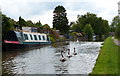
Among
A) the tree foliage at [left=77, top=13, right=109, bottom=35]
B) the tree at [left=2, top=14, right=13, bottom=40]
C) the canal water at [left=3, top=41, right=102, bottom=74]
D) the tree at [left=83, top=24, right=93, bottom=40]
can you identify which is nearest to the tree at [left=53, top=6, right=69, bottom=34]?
the tree at [left=83, top=24, right=93, bottom=40]

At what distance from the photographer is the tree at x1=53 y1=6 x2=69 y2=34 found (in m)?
97.9

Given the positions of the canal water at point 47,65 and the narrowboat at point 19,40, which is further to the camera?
the narrowboat at point 19,40

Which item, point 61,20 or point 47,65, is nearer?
point 47,65

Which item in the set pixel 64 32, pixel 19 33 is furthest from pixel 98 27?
pixel 19 33

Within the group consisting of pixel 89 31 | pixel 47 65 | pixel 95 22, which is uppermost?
pixel 95 22

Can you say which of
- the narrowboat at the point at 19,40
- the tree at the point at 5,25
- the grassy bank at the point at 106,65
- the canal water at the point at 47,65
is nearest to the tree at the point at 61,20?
the narrowboat at the point at 19,40

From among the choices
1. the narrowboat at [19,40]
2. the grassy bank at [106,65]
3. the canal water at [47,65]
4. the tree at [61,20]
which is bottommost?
the canal water at [47,65]

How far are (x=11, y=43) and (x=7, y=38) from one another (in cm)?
275

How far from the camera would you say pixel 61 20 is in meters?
98.8

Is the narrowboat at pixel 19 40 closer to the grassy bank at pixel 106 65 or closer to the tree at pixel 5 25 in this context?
the tree at pixel 5 25

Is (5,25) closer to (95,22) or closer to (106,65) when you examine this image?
(106,65)

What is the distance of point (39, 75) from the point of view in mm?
14781

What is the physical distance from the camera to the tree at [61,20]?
321ft

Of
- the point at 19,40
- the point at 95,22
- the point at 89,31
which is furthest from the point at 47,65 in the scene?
the point at 95,22
